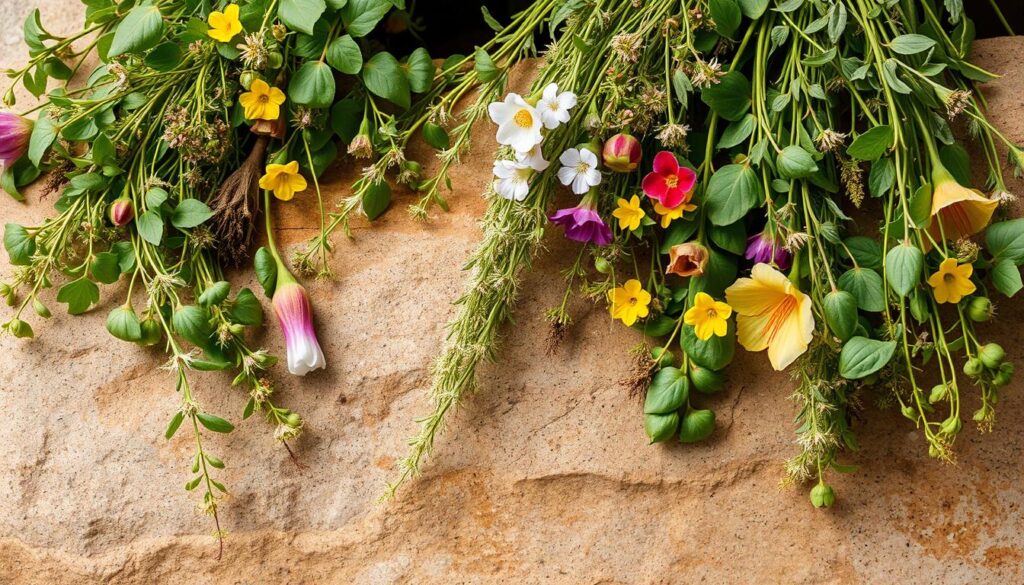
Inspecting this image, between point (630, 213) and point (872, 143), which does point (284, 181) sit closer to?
point (630, 213)

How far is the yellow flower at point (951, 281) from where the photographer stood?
→ 113 centimetres

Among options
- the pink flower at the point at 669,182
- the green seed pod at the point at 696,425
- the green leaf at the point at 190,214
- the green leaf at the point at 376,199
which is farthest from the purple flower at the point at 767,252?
the green leaf at the point at 190,214

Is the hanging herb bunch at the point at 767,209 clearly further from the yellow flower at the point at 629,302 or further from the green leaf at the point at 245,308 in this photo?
the green leaf at the point at 245,308

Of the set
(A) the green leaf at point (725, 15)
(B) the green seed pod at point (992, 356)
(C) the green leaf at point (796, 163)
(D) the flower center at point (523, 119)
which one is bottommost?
(B) the green seed pod at point (992, 356)

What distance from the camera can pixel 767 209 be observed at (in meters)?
1.22

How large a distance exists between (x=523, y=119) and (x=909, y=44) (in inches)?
18.9

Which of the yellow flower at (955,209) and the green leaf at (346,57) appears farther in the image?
the green leaf at (346,57)

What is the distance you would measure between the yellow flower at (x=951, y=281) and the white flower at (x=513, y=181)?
0.50m

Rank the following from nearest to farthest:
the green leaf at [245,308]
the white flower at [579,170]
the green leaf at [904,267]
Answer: the green leaf at [904,267] < the white flower at [579,170] < the green leaf at [245,308]

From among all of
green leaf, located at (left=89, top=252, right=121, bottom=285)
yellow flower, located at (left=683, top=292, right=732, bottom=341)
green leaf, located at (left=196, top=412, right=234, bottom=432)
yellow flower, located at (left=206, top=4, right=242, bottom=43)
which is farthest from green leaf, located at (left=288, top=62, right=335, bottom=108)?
yellow flower, located at (left=683, top=292, right=732, bottom=341)

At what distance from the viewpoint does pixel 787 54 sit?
1273 millimetres

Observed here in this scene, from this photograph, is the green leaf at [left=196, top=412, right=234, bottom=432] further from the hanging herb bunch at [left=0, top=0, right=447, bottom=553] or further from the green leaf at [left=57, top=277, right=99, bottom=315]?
the green leaf at [left=57, top=277, right=99, bottom=315]

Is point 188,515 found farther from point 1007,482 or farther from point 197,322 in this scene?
point 1007,482

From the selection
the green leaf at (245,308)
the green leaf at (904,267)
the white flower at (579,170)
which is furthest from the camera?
the green leaf at (245,308)
